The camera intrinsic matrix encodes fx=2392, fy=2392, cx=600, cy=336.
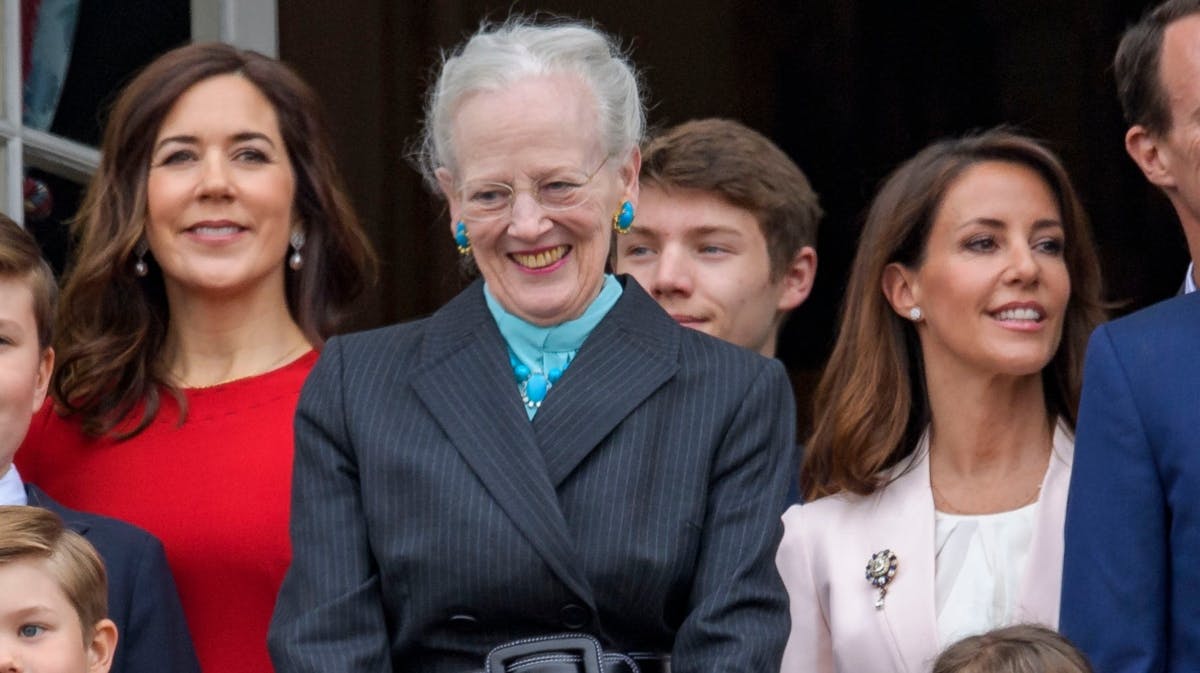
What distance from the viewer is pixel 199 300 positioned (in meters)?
4.29

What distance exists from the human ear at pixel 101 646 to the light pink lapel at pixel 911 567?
1.25 meters

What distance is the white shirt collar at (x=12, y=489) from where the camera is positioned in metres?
3.76

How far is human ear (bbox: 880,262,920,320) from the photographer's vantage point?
13.8 ft

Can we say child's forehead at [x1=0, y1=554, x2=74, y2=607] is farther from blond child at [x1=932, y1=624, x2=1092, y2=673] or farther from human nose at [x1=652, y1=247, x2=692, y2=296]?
human nose at [x1=652, y1=247, x2=692, y2=296]

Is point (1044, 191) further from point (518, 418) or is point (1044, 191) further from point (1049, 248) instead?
point (518, 418)

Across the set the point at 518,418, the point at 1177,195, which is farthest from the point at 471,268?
the point at 1177,195

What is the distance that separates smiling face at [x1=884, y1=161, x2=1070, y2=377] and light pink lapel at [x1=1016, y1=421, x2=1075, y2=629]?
8.1 inches

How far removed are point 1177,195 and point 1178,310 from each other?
0.34 meters

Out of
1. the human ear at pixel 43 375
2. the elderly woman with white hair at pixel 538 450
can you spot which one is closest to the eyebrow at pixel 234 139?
the human ear at pixel 43 375

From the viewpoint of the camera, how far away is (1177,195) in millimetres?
3719

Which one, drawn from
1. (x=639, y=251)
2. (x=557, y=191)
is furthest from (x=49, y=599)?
(x=639, y=251)

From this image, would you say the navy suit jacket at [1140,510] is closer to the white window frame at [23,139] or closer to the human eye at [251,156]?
the human eye at [251,156]

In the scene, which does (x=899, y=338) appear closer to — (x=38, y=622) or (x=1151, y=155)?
(x=1151, y=155)

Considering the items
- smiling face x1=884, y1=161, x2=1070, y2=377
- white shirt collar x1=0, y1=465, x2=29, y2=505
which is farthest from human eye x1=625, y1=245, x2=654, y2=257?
white shirt collar x1=0, y1=465, x2=29, y2=505
